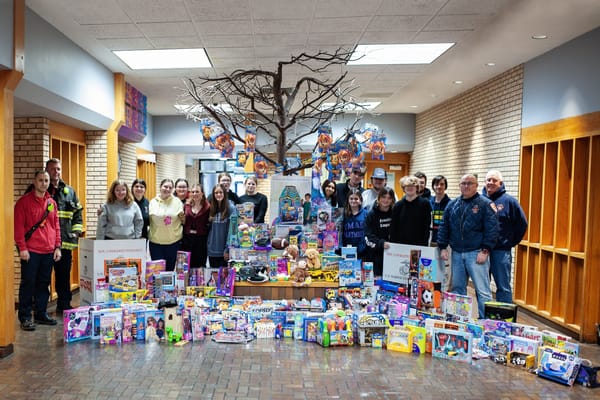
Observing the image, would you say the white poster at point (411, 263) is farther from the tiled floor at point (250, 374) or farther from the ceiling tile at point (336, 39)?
the ceiling tile at point (336, 39)

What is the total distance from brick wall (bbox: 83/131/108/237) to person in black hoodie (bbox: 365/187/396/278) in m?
4.01

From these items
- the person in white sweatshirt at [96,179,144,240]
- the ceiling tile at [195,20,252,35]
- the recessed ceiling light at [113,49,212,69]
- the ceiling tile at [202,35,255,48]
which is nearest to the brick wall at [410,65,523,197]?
the ceiling tile at [202,35,255,48]

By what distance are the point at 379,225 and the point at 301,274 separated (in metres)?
1.06

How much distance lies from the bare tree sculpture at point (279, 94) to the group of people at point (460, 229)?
110 cm

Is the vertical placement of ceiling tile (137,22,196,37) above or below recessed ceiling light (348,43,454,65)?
below

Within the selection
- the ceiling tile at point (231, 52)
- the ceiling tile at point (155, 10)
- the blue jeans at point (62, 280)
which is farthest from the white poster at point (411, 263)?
the blue jeans at point (62, 280)

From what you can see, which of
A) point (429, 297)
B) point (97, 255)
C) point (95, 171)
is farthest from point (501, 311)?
point (95, 171)

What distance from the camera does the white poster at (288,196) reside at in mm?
4719

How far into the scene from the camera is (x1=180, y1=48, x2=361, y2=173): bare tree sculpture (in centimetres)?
442

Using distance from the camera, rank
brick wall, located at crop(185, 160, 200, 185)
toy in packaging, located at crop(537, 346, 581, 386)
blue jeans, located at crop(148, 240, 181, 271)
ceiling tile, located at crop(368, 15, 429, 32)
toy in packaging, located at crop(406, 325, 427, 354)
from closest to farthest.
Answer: toy in packaging, located at crop(537, 346, 581, 386), toy in packaging, located at crop(406, 325, 427, 354), ceiling tile, located at crop(368, 15, 429, 32), blue jeans, located at crop(148, 240, 181, 271), brick wall, located at crop(185, 160, 200, 185)

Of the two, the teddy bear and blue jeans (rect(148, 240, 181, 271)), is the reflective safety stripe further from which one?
the teddy bear

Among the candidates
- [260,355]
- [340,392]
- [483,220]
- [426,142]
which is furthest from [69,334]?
[426,142]

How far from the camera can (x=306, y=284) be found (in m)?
4.48

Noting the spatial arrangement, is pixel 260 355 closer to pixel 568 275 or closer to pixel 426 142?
pixel 568 275
